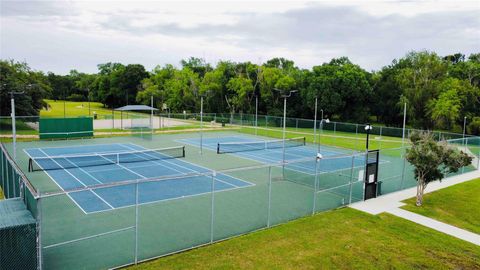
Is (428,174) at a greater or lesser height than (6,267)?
greater

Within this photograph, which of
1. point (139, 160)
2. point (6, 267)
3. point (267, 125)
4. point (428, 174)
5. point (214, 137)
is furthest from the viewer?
point (267, 125)

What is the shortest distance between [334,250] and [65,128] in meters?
33.4

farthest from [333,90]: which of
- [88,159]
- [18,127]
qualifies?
[18,127]

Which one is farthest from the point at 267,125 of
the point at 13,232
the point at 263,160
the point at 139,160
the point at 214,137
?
the point at 13,232

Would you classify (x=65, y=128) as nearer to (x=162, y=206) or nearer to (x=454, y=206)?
(x=162, y=206)

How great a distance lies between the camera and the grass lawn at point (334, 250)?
10.6 metres

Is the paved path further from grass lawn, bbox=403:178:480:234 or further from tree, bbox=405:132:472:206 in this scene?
tree, bbox=405:132:472:206

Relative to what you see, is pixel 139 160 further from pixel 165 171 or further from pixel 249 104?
pixel 249 104

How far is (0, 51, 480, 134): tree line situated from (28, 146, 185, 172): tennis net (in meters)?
17.5

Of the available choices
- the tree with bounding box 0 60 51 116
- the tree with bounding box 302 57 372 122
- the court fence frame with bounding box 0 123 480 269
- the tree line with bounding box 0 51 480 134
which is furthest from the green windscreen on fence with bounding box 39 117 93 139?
the tree with bounding box 302 57 372 122

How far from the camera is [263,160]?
2798 cm

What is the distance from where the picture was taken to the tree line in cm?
5106

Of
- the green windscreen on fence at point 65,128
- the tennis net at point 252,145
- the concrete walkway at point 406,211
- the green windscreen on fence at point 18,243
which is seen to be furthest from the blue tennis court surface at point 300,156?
the green windscreen on fence at point 18,243

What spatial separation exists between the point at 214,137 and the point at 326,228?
2974 cm
